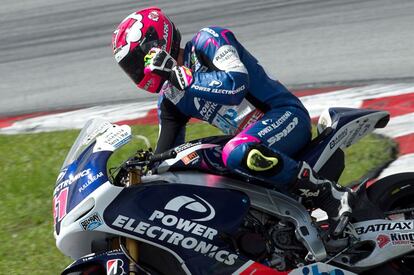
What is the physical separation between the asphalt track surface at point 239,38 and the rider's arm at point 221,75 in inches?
171

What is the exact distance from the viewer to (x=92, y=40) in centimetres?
1277

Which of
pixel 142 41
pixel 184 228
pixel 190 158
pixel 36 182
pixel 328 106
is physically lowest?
pixel 36 182

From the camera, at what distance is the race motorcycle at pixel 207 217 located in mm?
4590

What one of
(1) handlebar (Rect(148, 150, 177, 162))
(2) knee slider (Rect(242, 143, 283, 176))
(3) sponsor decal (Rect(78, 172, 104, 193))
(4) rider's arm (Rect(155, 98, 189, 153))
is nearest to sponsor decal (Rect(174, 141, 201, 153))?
(1) handlebar (Rect(148, 150, 177, 162))

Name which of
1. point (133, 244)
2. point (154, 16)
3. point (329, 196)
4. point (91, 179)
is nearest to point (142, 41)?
point (154, 16)

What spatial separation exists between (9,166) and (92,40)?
474cm

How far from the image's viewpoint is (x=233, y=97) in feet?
→ 15.7

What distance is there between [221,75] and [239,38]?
698cm

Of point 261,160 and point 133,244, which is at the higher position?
point 261,160

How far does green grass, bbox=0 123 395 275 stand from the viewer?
6.12 m

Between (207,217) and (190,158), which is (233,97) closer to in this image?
(190,158)

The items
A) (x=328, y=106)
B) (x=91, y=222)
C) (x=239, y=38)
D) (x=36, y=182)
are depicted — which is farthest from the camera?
(x=239, y=38)

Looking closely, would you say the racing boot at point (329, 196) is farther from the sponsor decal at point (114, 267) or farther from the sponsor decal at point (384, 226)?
the sponsor decal at point (114, 267)

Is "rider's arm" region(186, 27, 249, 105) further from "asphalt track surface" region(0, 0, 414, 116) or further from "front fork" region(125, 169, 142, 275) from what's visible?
"asphalt track surface" region(0, 0, 414, 116)
